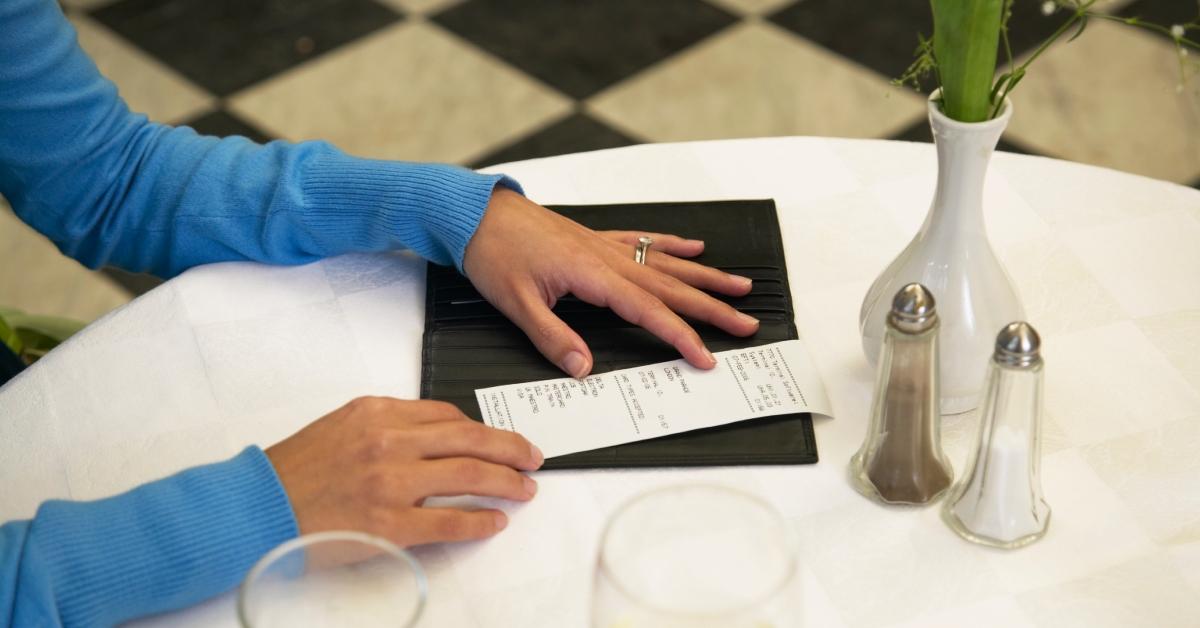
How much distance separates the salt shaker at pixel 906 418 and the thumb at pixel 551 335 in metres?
0.21

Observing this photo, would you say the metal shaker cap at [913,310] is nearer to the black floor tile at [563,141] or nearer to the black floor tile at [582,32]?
the black floor tile at [563,141]

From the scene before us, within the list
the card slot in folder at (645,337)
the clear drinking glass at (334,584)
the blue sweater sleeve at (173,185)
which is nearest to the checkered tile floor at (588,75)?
the blue sweater sleeve at (173,185)

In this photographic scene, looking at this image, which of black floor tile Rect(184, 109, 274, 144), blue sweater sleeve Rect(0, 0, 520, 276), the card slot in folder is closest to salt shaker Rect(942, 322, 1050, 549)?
the card slot in folder

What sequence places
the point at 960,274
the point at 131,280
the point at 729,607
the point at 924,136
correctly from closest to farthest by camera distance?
1. the point at 729,607
2. the point at 960,274
3. the point at 131,280
4. the point at 924,136

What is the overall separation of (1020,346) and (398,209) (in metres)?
0.51

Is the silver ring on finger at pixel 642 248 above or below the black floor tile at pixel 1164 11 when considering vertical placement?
below

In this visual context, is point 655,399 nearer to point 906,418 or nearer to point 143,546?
point 906,418

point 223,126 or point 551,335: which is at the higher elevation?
point 551,335

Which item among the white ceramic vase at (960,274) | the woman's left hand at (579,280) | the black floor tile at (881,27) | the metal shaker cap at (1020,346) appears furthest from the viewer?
the black floor tile at (881,27)

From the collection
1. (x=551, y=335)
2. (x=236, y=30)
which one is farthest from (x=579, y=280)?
(x=236, y=30)

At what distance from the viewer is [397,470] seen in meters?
0.82

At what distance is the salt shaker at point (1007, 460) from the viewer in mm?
730

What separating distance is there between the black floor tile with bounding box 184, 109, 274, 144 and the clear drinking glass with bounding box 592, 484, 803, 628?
178 cm

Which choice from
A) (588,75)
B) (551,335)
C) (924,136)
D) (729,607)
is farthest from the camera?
(588,75)
